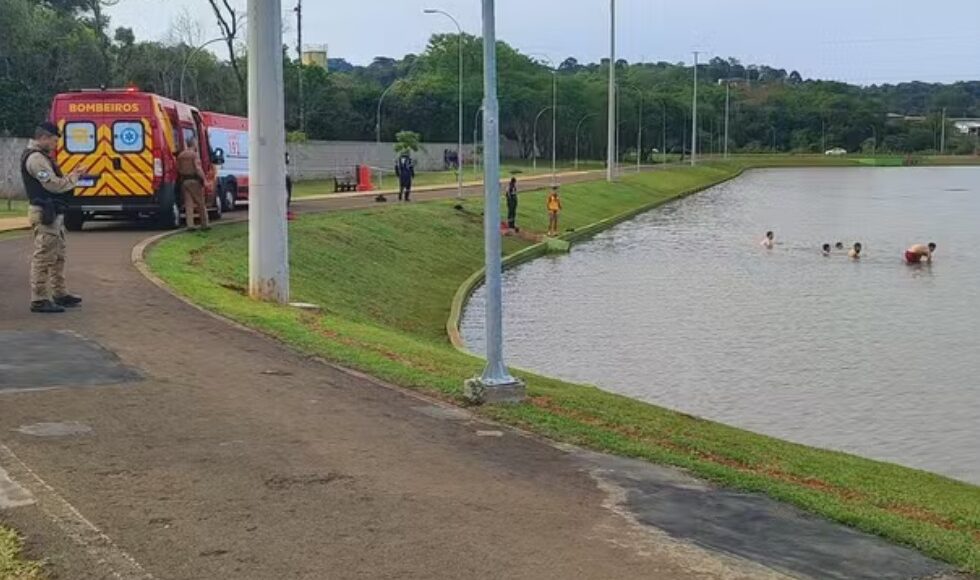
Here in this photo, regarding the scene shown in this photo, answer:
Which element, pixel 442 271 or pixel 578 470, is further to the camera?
pixel 442 271

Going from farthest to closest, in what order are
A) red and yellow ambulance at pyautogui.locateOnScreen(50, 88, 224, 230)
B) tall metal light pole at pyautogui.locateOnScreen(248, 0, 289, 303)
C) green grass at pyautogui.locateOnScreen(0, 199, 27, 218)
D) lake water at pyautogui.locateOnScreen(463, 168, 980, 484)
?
green grass at pyautogui.locateOnScreen(0, 199, 27, 218) → red and yellow ambulance at pyautogui.locateOnScreen(50, 88, 224, 230) → tall metal light pole at pyautogui.locateOnScreen(248, 0, 289, 303) → lake water at pyautogui.locateOnScreen(463, 168, 980, 484)

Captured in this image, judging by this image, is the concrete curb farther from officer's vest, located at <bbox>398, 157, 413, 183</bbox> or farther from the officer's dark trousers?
officer's vest, located at <bbox>398, 157, 413, 183</bbox>

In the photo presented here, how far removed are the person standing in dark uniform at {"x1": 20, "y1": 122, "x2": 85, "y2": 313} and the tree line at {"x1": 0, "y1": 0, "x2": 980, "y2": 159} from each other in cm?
4332

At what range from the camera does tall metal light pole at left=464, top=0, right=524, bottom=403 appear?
10.0 m

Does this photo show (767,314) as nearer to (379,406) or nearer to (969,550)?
(379,406)

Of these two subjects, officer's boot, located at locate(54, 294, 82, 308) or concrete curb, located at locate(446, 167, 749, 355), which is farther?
concrete curb, located at locate(446, 167, 749, 355)

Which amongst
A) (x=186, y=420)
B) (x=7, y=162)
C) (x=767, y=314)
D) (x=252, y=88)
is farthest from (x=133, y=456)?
(x=7, y=162)

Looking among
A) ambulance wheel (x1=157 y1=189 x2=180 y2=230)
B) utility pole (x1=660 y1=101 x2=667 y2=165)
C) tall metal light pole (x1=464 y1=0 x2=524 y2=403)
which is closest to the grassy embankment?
tall metal light pole (x1=464 y1=0 x2=524 y2=403)

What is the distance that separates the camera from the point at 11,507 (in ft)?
20.2

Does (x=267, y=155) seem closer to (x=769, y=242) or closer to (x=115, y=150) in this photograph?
(x=115, y=150)

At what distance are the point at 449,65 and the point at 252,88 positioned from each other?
377 feet

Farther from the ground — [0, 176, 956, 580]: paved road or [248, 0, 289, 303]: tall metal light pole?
[248, 0, 289, 303]: tall metal light pole

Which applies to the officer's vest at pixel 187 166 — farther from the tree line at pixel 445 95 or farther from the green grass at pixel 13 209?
the tree line at pixel 445 95

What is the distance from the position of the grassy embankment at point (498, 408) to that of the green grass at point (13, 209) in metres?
8.25
